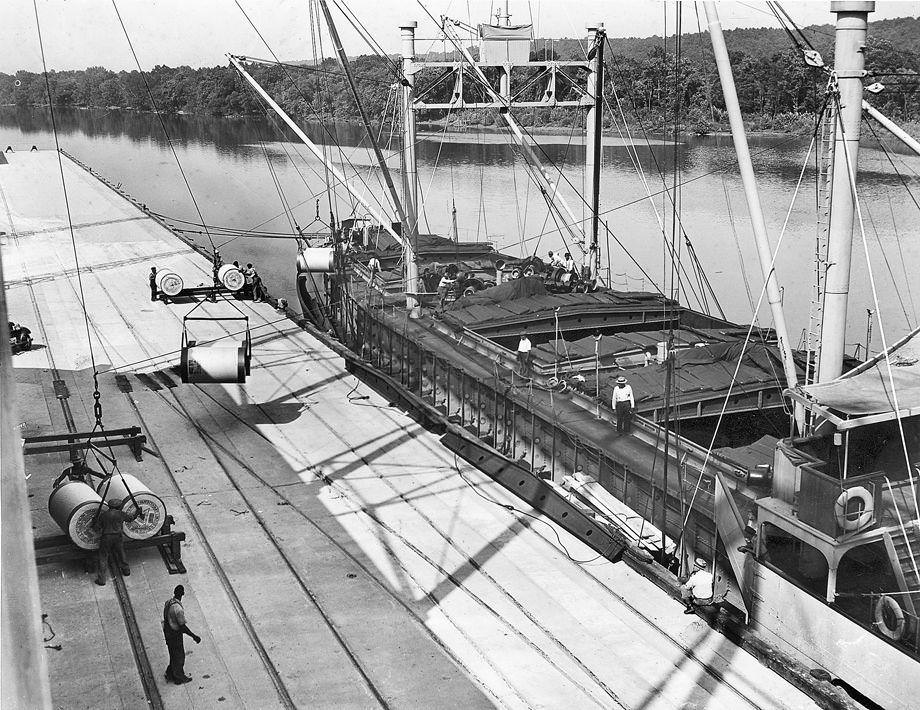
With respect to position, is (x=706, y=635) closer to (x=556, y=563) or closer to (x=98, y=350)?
(x=556, y=563)

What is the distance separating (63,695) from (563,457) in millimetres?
9641

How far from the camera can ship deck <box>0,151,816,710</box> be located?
37.1 ft

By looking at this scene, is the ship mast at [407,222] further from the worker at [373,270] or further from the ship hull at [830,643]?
the ship hull at [830,643]

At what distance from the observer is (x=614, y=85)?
115ft

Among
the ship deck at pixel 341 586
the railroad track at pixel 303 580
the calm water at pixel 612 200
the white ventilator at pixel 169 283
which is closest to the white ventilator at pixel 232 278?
the white ventilator at pixel 169 283

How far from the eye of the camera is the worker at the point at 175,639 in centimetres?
1084

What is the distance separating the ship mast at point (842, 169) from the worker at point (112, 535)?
32.9ft

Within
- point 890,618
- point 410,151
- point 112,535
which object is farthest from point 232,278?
point 890,618

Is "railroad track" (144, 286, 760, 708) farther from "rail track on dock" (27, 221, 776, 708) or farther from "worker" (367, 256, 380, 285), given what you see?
"worker" (367, 256, 380, 285)

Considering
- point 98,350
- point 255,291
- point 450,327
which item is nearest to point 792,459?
point 450,327

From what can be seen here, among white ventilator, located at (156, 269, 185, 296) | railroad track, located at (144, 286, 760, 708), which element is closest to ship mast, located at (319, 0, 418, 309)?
white ventilator, located at (156, 269, 185, 296)

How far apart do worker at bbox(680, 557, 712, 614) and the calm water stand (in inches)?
482

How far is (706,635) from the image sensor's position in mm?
12578

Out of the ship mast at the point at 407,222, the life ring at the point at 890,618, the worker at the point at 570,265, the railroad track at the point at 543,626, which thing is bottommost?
the railroad track at the point at 543,626
